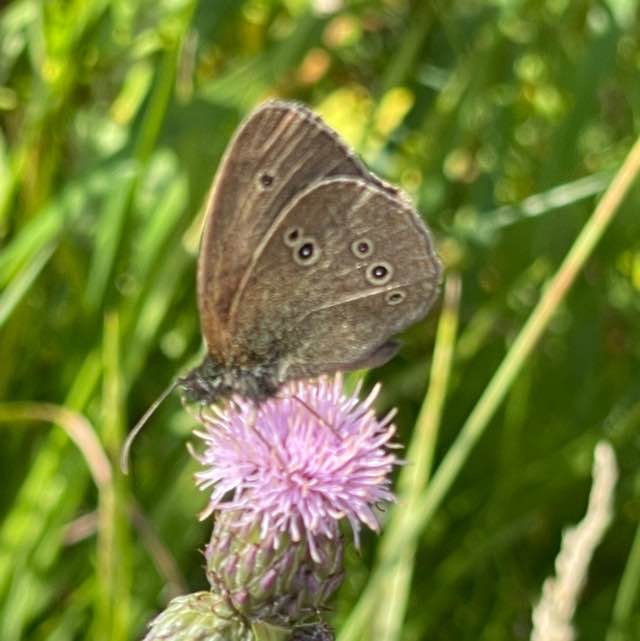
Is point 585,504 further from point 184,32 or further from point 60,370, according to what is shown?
point 184,32

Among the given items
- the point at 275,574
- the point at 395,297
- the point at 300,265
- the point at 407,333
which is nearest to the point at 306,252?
the point at 300,265

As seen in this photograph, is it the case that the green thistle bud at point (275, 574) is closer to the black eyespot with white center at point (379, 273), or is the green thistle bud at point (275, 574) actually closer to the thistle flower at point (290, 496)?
the thistle flower at point (290, 496)

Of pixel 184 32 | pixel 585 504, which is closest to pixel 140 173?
pixel 184 32

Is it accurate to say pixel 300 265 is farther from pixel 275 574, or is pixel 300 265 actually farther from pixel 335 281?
pixel 275 574

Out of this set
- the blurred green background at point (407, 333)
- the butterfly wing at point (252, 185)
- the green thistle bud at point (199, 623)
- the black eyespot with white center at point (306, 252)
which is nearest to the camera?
the green thistle bud at point (199, 623)

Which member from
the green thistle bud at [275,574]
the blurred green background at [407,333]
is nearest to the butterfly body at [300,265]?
the green thistle bud at [275,574]

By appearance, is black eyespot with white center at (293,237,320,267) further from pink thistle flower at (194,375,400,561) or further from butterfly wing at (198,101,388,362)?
pink thistle flower at (194,375,400,561)
